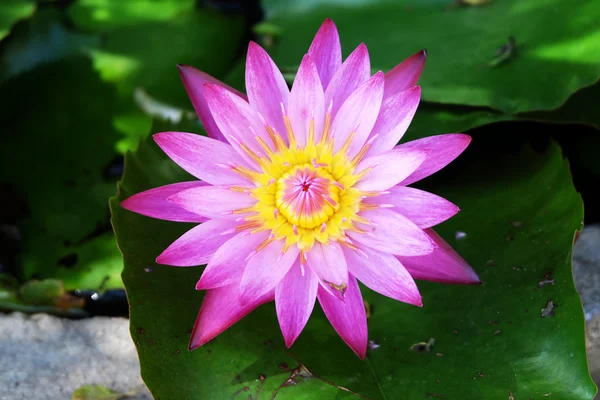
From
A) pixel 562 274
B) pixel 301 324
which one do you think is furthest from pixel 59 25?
pixel 562 274

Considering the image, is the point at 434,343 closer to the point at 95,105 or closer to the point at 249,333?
the point at 249,333

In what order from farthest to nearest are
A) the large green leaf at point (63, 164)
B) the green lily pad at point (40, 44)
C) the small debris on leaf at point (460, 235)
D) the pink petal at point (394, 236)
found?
1. the green lily pad at point (40, 44)
2. the large green leaf at point (63, 164)
3. the small debris on leaf at point (460, 235)
4. the pink petal at point (394, 236)

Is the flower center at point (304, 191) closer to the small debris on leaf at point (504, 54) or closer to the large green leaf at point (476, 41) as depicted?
the large green leaf at point (476, 41)

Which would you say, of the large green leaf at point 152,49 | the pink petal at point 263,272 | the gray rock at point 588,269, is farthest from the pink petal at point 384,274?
the large green leaf at point 152,49

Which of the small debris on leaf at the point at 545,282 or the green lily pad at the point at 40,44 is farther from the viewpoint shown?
the green lily pad at the point at 40,44

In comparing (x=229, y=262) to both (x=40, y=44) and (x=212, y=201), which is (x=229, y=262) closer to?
(x=212, y=201)

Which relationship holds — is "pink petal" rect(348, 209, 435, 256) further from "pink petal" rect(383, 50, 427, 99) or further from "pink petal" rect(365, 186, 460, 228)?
"pink petal" rect(383, 50, 427, 99)

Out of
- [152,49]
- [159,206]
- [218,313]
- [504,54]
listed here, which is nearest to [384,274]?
[218,313]
